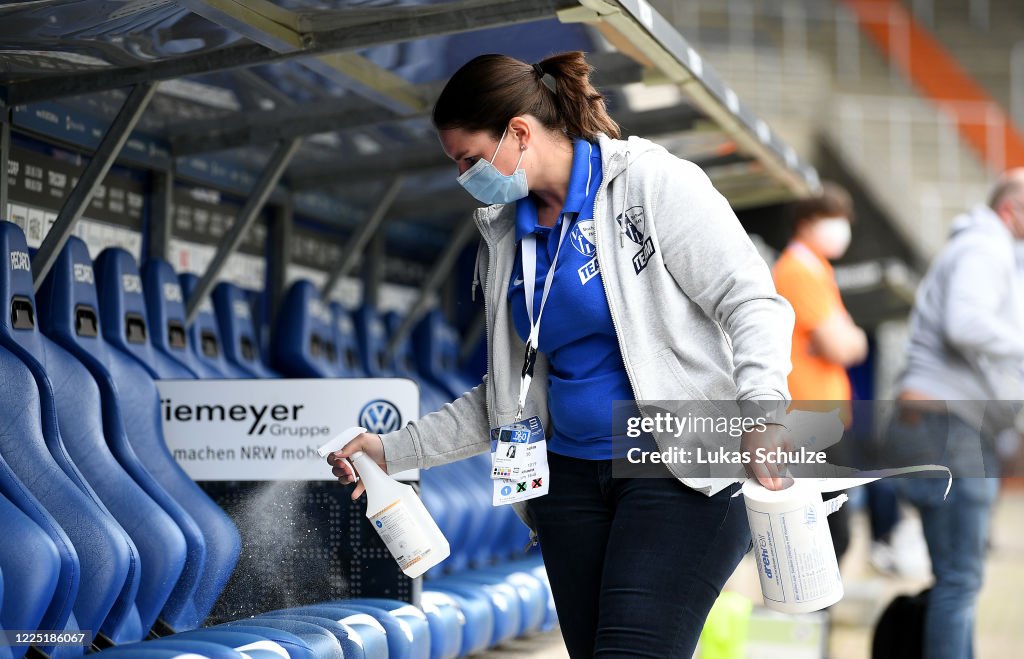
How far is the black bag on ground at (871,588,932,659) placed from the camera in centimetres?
406

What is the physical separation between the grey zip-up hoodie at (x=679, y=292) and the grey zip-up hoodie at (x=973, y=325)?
6.15 ft

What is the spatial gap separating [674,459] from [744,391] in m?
0.19

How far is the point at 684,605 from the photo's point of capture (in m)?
2.13

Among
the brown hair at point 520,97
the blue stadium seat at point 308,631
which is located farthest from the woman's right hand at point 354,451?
the brown hair at point 520,97

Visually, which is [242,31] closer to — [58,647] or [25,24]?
[25,24]

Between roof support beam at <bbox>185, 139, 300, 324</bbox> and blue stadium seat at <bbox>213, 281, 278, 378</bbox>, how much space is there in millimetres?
222

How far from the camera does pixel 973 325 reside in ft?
12.8

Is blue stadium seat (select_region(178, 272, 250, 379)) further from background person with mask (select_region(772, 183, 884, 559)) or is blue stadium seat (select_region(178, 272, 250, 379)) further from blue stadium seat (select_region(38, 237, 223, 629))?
background person with mask (select_region(772, 183, 884, 559))

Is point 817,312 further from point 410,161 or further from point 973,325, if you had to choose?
point 410,161

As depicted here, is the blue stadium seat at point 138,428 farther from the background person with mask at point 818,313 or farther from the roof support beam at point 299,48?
the background person with mask at point 818,313

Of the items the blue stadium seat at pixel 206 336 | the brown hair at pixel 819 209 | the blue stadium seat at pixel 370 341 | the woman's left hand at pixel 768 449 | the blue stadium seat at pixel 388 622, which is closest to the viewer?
the woman's left hand at pixel 768 449

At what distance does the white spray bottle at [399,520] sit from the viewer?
256 centimetres

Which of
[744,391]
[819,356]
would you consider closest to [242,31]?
[744,391]

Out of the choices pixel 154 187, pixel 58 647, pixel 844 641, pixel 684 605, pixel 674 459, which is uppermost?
pixel 154 187
